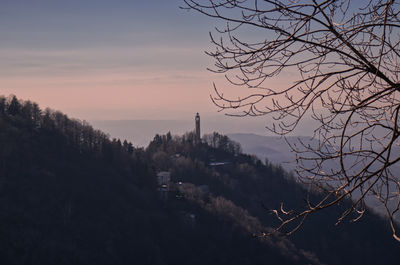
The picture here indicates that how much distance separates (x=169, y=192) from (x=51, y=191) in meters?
12.7

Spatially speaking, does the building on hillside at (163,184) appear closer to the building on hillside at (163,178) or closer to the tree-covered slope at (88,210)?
the building on hillside at (163,178)

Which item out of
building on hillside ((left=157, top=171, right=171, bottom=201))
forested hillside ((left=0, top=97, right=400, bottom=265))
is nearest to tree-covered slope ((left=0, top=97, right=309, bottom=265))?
forested hillside ((left=0, top=97, right=400, bottom=265))

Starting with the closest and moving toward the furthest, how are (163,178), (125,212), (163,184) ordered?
(125,212), (163,184), (163,178)

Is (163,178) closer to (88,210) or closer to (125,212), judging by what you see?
(125,212)

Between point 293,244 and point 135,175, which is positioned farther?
point 135,175

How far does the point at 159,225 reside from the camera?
45062 millimetres

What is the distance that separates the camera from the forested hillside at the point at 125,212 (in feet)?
126

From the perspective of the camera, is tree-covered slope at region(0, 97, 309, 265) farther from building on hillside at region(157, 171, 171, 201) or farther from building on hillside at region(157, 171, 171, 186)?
building on hillside at region(157, 171, 171, 186)

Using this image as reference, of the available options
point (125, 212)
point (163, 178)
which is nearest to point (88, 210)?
point (125, 212)

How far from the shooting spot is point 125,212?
1775 inches

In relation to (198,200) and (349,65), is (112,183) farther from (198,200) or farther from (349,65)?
A: (349,65)

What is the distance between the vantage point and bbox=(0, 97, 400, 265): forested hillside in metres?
38.3

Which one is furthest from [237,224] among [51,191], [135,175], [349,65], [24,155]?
[349,65]

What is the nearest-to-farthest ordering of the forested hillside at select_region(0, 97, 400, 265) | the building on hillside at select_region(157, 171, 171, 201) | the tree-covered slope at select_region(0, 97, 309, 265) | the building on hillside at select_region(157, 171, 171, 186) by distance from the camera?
the tree-covered slope at select_region(0, 97, 309, 265)
the forested hillside at select_region(0, 97, 400, 265)
the building on hillside at select_region(157, 171, 171, 201)
the building on hillside at select_region(157, 171, 171, 186)
